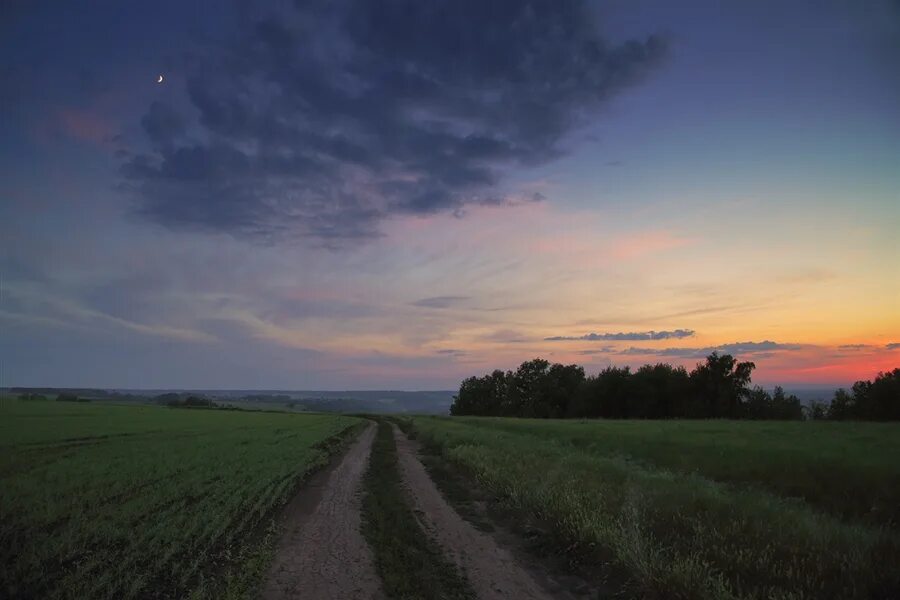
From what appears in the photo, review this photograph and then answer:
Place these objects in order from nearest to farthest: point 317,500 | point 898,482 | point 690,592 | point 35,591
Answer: point 690,592 < point 35,591 < point 898,482 < point 317,500

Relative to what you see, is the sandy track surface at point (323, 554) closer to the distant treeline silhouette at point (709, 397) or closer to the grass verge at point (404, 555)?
the grass verge at point (404, 555)

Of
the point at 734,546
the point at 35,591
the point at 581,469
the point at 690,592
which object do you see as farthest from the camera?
the point at 581,469

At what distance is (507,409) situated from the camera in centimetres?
13238

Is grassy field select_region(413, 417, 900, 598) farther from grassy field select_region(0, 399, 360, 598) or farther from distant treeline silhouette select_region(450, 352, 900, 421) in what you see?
distant treeline silhouette select_region(450, 352, 900, 421)

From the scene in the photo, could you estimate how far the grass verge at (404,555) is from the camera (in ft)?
26.1

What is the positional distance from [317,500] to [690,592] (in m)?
11.6

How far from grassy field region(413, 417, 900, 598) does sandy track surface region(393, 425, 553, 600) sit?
4.76 feet

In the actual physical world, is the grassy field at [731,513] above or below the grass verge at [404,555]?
above

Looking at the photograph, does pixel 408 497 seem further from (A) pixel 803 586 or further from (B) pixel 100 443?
(B) pixel 100 443

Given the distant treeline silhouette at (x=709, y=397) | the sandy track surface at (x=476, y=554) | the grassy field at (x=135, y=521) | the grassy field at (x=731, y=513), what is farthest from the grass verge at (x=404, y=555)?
the distant treeline silhouette at (x=709, y=397)

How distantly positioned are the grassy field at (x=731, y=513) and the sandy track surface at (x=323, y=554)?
421 cm

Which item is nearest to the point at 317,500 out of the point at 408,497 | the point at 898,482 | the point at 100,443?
the point at 408,497

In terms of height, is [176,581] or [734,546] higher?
[734,546]

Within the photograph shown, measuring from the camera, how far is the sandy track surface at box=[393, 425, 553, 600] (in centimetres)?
823
